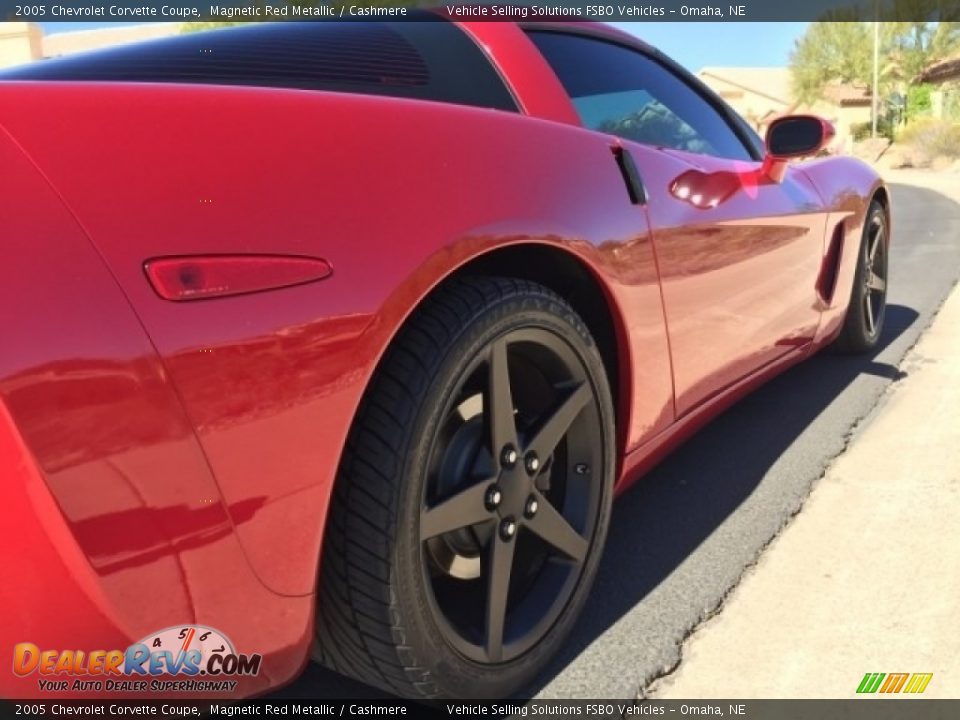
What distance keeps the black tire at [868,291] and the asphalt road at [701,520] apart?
0.10 meters

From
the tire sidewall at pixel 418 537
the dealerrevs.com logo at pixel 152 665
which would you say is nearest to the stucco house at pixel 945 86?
the tire sidewall at pixel 418 537

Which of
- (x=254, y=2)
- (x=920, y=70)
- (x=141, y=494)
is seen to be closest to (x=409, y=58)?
(x=141, y=494)

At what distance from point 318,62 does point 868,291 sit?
323 centimetres

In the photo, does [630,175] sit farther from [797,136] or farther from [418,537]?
[797,136]

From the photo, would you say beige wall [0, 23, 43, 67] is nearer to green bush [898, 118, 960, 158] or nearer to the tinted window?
the tinted window

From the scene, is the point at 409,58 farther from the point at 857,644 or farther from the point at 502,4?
the point at 857,644

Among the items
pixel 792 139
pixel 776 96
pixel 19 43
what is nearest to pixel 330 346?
pixel 792 139

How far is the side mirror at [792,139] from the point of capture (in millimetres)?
3123

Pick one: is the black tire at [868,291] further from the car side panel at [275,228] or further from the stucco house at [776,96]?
the stucco house at [776,96]

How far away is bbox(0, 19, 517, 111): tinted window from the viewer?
1.80 metres

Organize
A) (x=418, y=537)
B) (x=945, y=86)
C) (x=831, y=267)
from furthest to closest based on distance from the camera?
1. (x=945, y=86)
2. (x=831, y=267)
3. (x=418, y=537)

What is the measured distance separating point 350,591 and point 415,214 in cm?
63

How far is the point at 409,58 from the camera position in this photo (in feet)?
6.56

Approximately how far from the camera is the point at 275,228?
1.24m
